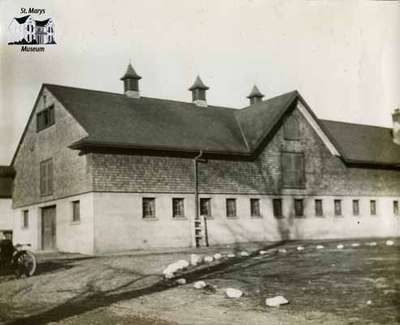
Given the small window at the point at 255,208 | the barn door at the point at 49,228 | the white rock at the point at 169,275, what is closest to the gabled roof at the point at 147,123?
the small window at the point at 255,208

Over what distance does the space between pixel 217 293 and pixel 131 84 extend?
18499 mm

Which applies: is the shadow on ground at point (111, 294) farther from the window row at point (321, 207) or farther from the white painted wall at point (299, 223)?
the window row at point (321, 207)

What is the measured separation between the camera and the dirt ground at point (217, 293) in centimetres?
827

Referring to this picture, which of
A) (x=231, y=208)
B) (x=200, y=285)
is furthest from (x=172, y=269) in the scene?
(x=231, y=208)

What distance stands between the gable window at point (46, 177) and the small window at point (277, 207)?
36.1 ft

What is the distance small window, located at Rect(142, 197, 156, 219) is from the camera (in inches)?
871

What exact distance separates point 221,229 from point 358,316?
16446mm

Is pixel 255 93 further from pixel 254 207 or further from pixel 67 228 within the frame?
pixel 67 228

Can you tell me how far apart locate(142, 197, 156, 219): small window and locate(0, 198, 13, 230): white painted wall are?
1337 cm

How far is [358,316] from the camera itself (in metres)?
7.87

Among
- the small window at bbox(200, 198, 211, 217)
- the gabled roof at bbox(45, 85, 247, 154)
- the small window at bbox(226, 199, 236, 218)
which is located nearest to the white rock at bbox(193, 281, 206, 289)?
the gabled roof at bbox(45, 85, 247, 154)

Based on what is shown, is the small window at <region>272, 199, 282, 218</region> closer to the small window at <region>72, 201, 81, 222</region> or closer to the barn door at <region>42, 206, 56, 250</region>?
the small window at <region>72, 201, 81, 222</region>

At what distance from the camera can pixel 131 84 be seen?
27156mm

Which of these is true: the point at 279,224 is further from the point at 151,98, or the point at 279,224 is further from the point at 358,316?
the point at 358,316
